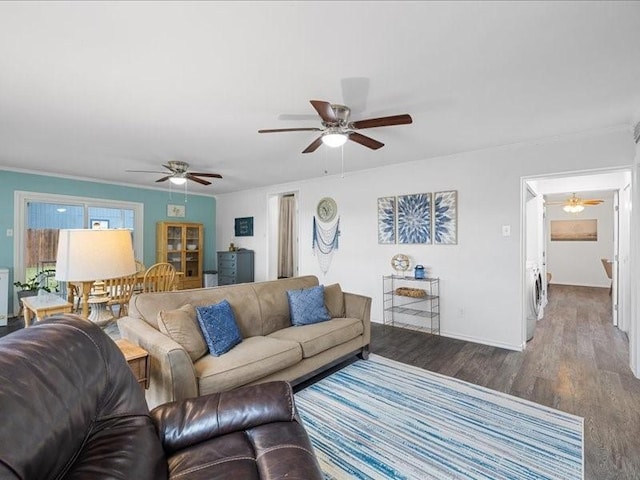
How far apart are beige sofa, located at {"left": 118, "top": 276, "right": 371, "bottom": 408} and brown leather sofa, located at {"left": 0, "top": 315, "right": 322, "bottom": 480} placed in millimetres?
589

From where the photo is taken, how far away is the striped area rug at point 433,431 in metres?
→ 1.81

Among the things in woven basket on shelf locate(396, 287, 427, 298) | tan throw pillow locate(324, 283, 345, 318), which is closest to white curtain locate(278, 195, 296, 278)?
woven basket on shelf locate(396, 287, 427, 298)

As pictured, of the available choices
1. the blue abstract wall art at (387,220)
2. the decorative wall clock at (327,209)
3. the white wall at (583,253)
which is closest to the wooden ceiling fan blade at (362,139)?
the blue abstract wall art at (387,220)

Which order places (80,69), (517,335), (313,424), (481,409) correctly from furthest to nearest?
(517,335), (481,409), (313,424), (80,69)

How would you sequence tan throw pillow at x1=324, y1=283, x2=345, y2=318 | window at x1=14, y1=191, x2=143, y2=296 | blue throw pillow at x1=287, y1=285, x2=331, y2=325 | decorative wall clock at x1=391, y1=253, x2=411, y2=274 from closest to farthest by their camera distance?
blue throw pillow at x1=287, y1=285, x2=331, y2=325, tan throw pillow at x1=324, y1=283, x2=345, y2=318, decorative wall clock at x1=391, y1=253, x2=411, y2=274, window at x1=14, y1=191, x2=143, y2=296

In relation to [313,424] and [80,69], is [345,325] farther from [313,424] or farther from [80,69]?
[80,69]

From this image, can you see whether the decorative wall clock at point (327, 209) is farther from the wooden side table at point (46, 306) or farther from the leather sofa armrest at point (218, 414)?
the leather sofa armrest at point (218, 414)

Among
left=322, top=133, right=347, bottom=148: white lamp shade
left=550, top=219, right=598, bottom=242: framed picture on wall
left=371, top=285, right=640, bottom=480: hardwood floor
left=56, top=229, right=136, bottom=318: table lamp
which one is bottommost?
left=371, top=285, right=640, bottom=480: hardwood floor

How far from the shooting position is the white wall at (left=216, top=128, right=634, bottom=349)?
3.44 m

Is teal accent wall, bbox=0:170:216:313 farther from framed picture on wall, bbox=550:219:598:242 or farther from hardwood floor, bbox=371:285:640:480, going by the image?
framed picture on wall, bbox=550:219:598:242

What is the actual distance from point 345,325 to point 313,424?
1016 millimetres

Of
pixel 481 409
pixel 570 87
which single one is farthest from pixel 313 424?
pixel 570 87

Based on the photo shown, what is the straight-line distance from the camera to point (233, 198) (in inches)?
283

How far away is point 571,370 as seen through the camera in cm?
308
